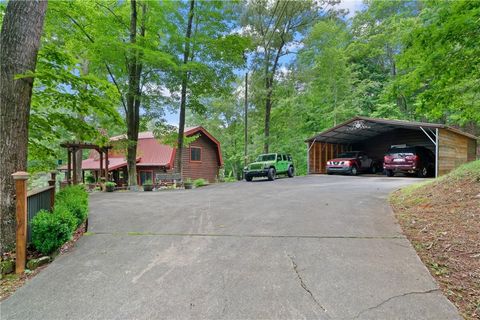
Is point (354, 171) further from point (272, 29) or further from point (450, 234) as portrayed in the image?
point (450, 234)

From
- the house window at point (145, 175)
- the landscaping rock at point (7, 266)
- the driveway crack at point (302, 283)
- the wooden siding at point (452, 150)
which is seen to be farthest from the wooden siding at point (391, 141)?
the landscaping rock at point (7, 266)

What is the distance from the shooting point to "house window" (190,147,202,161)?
21352mm

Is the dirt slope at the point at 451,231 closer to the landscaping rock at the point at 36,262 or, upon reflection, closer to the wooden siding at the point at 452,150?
the landscaping rock at the point at 36,262

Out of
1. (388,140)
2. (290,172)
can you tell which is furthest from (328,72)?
(290,172)

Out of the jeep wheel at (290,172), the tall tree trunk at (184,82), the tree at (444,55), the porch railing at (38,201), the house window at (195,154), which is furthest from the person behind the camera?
the house window at (195,154)

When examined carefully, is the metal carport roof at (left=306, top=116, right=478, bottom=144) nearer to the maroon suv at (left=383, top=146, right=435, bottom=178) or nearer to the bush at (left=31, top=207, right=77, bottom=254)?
the maroon suv at (left=383, top=146, right=435, bottom=178)

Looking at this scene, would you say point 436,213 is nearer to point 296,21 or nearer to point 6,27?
point 6,27

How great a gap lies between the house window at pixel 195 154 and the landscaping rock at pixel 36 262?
694 inches

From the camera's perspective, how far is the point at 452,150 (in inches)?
608

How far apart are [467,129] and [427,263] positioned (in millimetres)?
28441

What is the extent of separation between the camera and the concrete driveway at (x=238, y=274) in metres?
2.61

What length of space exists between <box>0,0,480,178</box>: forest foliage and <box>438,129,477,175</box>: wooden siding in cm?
151

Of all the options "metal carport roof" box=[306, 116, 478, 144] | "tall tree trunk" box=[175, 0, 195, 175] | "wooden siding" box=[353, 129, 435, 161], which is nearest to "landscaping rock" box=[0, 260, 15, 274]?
"tall tree trunk" box=[175, 0, 195, 175]

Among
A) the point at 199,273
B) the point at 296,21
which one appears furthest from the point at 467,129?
the point at 199,273
